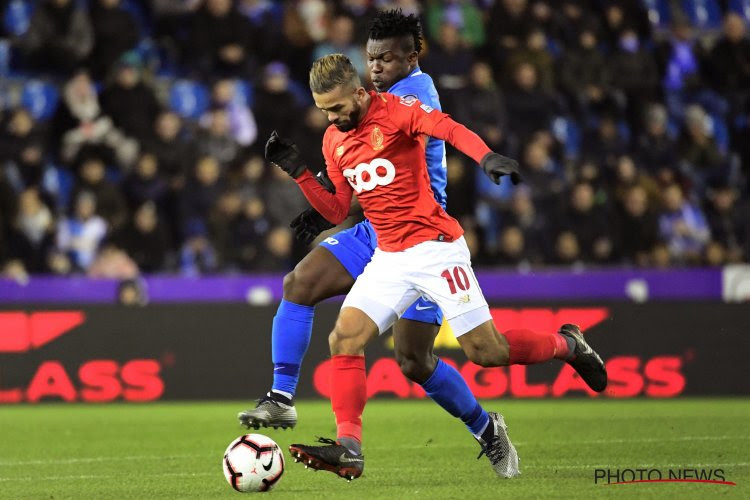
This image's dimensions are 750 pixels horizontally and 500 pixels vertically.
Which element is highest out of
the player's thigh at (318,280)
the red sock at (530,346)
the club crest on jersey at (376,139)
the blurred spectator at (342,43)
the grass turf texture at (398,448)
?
the blurred spectator at (342,43)

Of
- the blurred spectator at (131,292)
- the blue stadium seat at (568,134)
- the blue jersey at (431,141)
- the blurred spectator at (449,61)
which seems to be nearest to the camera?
the blue jersey at (431,141)

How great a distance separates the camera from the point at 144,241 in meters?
13.6

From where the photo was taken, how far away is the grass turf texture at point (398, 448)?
6.37 meters

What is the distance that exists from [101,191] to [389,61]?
728 cm

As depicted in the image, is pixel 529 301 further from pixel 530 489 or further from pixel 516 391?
pixel 530 489

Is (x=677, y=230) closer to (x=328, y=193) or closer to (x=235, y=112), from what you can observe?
(x=235, y=112)

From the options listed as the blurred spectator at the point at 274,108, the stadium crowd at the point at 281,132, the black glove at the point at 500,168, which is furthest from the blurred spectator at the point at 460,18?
the black glove at the point at 500,168

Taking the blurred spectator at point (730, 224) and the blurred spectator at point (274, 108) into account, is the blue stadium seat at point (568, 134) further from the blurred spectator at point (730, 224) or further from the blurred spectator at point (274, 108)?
the blurred spectator at point (274, 108)

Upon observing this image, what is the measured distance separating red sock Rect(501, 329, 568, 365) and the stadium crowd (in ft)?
22.7

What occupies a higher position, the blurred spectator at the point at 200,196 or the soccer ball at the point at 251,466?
the blurred spectator at the point at 200,196

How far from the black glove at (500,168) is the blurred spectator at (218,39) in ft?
31.4

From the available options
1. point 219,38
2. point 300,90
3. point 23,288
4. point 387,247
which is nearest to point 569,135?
point 300,90

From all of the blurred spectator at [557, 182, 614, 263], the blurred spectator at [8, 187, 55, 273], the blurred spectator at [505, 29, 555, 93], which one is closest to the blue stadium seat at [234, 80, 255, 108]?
the blurred spectator at [8, 187, 55, 273]

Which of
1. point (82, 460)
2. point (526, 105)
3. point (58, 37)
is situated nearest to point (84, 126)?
point (58, 37)
